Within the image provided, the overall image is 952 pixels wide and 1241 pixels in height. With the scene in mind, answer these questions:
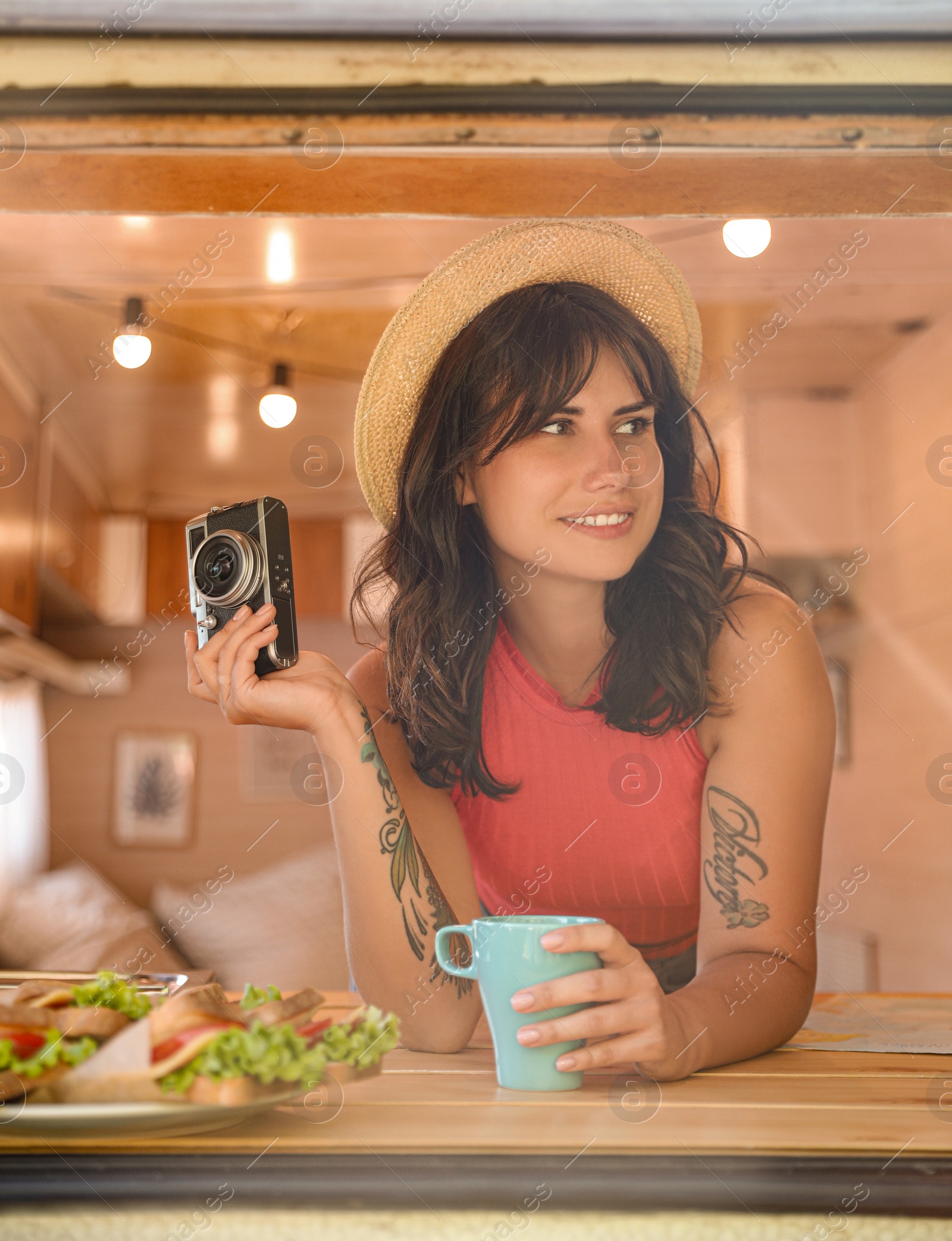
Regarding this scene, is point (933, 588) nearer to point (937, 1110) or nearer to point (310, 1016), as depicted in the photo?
point (937, 1110)

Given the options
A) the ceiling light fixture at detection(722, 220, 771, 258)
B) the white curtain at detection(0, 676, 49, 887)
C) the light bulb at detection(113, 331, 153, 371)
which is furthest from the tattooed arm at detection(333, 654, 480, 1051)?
the white curtain at detection(0, 676, 49, 887)

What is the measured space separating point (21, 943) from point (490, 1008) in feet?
7.98

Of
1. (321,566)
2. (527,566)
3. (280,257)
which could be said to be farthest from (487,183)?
(321,566)

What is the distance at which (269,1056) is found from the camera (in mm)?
427

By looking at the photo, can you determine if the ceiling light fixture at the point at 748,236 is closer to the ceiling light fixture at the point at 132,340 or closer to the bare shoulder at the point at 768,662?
the bare shoulder at the point at 768,662

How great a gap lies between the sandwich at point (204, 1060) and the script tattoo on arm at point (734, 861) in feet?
1.52

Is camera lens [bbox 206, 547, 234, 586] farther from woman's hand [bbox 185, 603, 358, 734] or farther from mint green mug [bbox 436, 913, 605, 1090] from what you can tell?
mint green mug [bbox 436, 913, 605, 1090]

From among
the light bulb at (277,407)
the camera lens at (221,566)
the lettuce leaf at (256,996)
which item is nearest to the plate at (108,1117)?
the lettuce leaf at (256,996)

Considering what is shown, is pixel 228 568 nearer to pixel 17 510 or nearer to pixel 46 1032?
pixel 46 1032

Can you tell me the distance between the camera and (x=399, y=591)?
1.16m

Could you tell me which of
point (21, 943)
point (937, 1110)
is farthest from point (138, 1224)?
point (21, 943)

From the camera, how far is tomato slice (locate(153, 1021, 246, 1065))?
427mm

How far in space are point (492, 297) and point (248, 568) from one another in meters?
0.41

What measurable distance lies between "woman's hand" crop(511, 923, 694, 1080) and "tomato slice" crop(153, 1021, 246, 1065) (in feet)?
0.59
